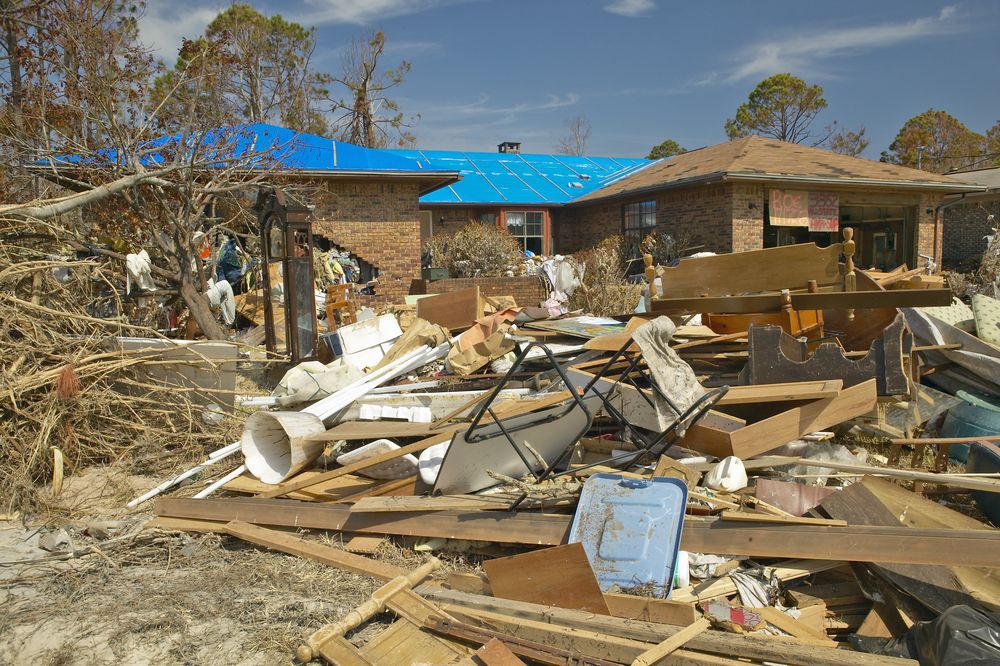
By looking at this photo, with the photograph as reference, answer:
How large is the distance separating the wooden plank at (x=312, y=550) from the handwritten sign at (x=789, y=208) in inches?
595

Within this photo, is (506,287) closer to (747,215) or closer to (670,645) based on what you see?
(747,215)

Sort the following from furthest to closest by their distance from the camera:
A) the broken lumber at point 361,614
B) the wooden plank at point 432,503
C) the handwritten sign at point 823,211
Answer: the handwritten sign at point 823,211, the wooden plank at point 432,503, the broken lumber at point 361,614

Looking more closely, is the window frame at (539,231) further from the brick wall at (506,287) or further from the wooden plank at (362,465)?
the wooden plank at (362,465)

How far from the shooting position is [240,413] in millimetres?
6664

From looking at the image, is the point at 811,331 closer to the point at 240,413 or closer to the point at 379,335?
the point at 379,335

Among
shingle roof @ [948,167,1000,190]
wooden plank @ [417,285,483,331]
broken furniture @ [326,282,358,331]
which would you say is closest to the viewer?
wooden plank @ [417,285,483,331]

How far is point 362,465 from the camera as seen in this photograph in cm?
504

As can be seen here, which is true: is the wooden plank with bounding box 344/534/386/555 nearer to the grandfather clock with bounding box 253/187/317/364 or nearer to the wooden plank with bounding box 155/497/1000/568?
the wooden plank with bounding box 155/497/1000/568

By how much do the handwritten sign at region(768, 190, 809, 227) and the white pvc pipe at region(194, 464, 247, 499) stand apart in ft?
47.9

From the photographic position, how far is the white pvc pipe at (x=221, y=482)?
5.21 metres

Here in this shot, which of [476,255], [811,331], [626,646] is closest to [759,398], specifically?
[811,331]

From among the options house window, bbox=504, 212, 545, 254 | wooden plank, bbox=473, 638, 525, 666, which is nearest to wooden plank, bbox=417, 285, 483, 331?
wooden plank, bbox=473, 638, 525, 666

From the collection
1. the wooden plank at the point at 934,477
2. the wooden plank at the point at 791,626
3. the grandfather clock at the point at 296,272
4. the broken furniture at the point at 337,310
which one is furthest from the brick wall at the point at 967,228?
the wooden plank at the point at 791,626

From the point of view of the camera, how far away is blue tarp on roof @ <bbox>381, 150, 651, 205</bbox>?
20688 millimetres
